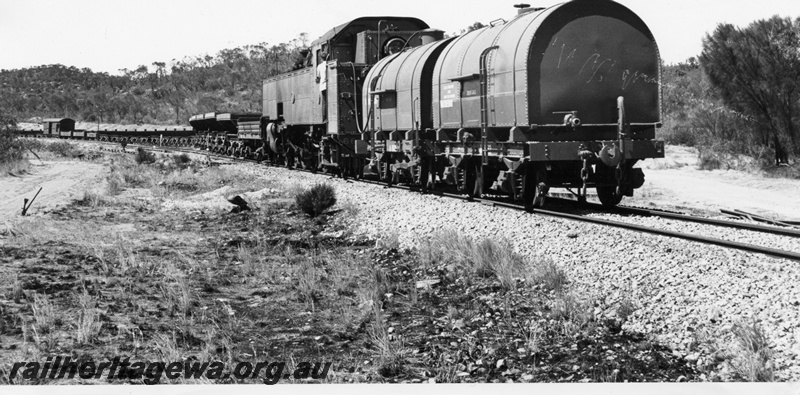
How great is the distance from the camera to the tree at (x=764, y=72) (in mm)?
23375

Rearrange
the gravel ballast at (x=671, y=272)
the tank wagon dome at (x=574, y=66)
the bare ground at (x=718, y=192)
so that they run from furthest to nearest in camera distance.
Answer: the bare ground at (x=718, y=192), the tank wagon dome at (x=574, y=66), the gravel ballast at (x=671, y=272)

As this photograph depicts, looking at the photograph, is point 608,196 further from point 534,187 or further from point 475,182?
point 475,182

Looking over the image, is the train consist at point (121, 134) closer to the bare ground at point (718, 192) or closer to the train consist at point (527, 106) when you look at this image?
the bare ground at point (718, 192)

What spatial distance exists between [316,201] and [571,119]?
6.27 metres

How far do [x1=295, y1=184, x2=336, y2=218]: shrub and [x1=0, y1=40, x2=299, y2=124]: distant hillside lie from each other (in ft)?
266

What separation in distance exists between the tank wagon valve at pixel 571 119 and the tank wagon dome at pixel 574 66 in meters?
0.06

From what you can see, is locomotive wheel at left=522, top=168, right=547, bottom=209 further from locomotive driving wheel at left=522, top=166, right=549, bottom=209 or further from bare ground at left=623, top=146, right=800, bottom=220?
bare ground at left=623, top=146, right=800, bottom=220

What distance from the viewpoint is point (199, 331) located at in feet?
24.2

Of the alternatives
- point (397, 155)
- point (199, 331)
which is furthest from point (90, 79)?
point (199, 331)

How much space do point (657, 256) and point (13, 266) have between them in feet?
27.3

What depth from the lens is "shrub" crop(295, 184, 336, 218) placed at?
53.7ft

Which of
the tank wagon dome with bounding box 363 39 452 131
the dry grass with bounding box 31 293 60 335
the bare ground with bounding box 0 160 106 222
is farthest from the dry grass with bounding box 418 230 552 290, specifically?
the bare ground with bounding box 0 160 106 222

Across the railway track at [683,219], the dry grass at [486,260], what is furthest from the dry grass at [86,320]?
the railway track at [683,219]

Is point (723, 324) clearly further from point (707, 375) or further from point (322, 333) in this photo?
point (322, 333)
